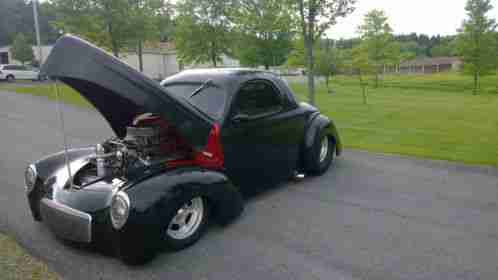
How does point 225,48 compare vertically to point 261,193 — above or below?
above

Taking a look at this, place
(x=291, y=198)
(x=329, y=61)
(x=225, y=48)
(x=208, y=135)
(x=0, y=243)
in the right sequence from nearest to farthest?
(x=0, y=243) → (x=208, y=135) → (x=291, y=198) → (x=225, y=48) → (x=329, y=61)

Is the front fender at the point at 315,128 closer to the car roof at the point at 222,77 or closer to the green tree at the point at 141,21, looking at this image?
the car roof at the point at 222,77

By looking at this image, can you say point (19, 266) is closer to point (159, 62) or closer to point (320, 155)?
point (320, 155)

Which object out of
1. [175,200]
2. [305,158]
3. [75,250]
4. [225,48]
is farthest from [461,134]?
[225,48]

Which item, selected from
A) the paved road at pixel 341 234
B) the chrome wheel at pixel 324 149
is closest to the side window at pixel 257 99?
the paved road at pixel 341 234

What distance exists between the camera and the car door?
4305 mm

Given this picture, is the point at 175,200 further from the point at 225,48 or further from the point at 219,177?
the point at 225,48

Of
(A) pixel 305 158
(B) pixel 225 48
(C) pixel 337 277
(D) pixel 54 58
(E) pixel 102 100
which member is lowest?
(C) pixel 337 277

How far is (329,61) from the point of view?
33.0m

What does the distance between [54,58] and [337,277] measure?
9.88 feet

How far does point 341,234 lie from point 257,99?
6.67 feet

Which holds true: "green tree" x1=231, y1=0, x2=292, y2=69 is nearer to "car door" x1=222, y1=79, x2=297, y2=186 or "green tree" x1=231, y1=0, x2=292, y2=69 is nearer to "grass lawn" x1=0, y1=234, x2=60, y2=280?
"car door" x1=222, y1=79, x2=297, y2=186

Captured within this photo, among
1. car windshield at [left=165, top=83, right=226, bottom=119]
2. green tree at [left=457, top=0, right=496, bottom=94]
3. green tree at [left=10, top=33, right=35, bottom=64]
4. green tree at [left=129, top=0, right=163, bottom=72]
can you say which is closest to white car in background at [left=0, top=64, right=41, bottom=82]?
green tree at [left=10, top=33, right=35, bottom=64]

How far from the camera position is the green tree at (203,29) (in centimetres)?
2119
